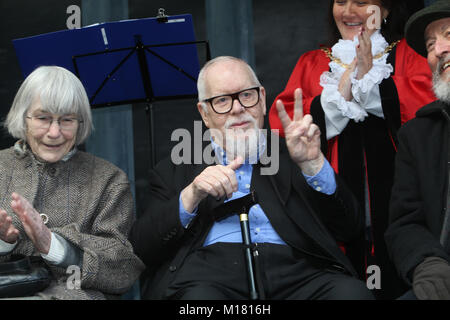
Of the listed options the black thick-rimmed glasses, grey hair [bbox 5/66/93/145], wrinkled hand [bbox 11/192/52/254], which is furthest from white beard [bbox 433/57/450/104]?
wrinkled hand [bbox 11/192/52/254]

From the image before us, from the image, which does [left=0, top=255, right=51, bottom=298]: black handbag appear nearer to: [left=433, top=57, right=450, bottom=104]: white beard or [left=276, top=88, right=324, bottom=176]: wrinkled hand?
[left=276, top=88, right=324, bottom=176]: wrinkled hand

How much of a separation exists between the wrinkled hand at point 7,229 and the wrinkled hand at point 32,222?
0.36 feet

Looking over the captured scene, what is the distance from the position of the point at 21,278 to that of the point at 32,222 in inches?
9.6

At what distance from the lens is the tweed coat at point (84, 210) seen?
2627 millimetres

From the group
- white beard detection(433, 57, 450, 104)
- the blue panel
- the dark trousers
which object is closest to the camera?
the dark trousers

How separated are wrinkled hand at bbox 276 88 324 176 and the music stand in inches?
Result: 51.4

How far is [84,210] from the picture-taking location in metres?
2.85

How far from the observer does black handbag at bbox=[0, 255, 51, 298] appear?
2348 millimetres

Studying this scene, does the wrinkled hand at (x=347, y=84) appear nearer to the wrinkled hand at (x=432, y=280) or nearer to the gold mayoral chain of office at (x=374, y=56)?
the gold mayoral chain of office at (x=374, y=56)

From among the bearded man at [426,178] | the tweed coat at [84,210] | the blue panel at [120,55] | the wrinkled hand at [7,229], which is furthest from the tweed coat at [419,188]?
the wrinkled hand at [7,229]

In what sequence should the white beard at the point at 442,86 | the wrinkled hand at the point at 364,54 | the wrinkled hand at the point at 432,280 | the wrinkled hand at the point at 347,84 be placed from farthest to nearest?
1. the wrinkled hand at the point at 347,84
2. the wrinkled hand at the point at 364,54
3. the white beard at the point at 442,86
4. the wrinkled hand at the point at 432,280

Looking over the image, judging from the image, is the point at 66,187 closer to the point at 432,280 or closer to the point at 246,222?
Result: the point at 246,222

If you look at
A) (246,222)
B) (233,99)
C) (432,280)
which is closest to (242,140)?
(233,99)
